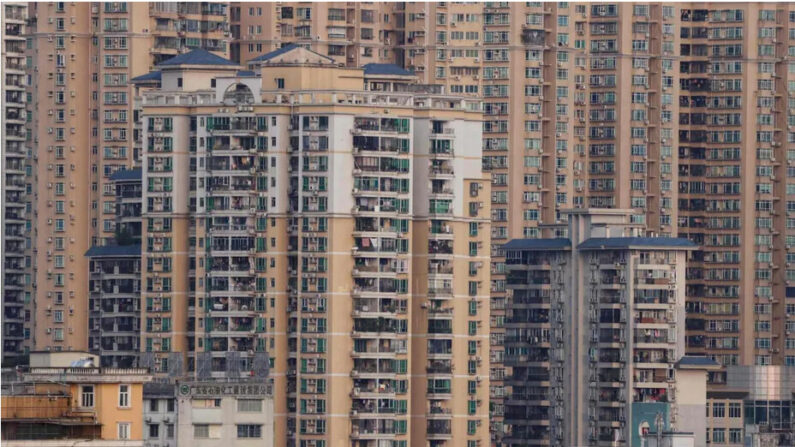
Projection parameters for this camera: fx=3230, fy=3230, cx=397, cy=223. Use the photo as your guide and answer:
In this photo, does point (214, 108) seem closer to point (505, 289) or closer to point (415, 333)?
point (415, 333)

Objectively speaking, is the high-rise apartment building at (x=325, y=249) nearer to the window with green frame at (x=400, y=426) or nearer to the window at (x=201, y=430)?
the window with green frame at (x=400, y=426)

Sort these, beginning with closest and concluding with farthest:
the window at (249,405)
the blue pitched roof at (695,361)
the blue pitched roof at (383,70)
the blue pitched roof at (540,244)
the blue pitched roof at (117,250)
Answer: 1. the window at (249,405)
2. the blue pitched roof at (383,70)
3. the blue pitched roof at (117,250)
4. the blue pitched roof at (695,361)
5. the blue pitched roof at (540,244)

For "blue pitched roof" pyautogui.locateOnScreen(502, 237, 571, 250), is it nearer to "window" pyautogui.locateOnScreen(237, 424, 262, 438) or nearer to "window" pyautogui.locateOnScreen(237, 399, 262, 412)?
"window" pyautogui.locateOnScreen(237, 399, 262, 412)

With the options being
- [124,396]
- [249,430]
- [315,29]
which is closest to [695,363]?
[315,29]

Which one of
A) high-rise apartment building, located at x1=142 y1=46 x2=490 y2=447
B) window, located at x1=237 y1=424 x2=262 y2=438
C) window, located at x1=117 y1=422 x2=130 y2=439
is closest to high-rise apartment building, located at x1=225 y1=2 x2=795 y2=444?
high-rise apartment building, located at x1=142 y1=46 x2=490 y2=447

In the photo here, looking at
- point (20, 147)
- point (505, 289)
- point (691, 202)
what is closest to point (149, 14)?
point (20, 147)

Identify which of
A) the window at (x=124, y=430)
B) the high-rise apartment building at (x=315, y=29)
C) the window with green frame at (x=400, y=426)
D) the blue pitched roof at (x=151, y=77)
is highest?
the high-rise apartment building at (x=315, y=29)

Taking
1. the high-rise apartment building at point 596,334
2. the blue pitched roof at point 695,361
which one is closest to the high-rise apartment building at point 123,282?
the high-rise apartment building at point 596,334

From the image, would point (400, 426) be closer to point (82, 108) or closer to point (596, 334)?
point (596, 334)
